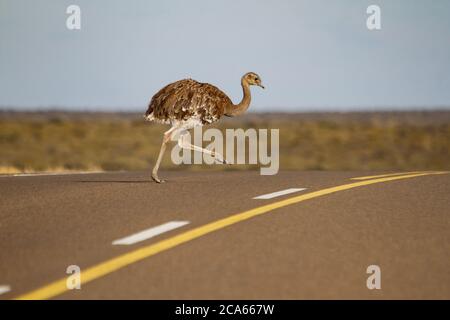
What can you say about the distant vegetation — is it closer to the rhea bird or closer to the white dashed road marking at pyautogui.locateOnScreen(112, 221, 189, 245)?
the rhea bird

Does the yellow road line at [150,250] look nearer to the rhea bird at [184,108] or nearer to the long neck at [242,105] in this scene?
the rhea bird at [184,108]

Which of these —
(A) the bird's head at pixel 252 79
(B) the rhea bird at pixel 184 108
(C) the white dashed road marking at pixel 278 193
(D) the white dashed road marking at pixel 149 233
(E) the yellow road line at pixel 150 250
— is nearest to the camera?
(E) the yellow road line at pixel 150 250

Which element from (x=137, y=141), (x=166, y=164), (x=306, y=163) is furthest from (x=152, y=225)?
(x=137, y=141)

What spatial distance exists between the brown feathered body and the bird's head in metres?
2.43

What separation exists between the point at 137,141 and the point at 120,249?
52693mm

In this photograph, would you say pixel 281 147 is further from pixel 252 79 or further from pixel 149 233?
pixel 149 233

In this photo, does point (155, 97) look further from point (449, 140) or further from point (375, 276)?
point (449, 140)

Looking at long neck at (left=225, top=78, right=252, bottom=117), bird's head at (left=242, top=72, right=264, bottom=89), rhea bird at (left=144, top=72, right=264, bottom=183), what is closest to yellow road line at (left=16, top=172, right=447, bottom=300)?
rhea bird at (left=144, top=72, right=264, bottom=183)

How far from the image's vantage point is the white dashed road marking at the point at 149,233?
9492 mm

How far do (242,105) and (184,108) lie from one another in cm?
234

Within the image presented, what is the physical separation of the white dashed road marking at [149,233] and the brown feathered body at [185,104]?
5877 millimetres

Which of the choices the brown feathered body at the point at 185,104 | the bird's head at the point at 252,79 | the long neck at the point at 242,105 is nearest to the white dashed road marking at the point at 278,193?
the brown feathered body at the point at 185,104

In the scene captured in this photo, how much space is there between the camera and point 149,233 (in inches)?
392
